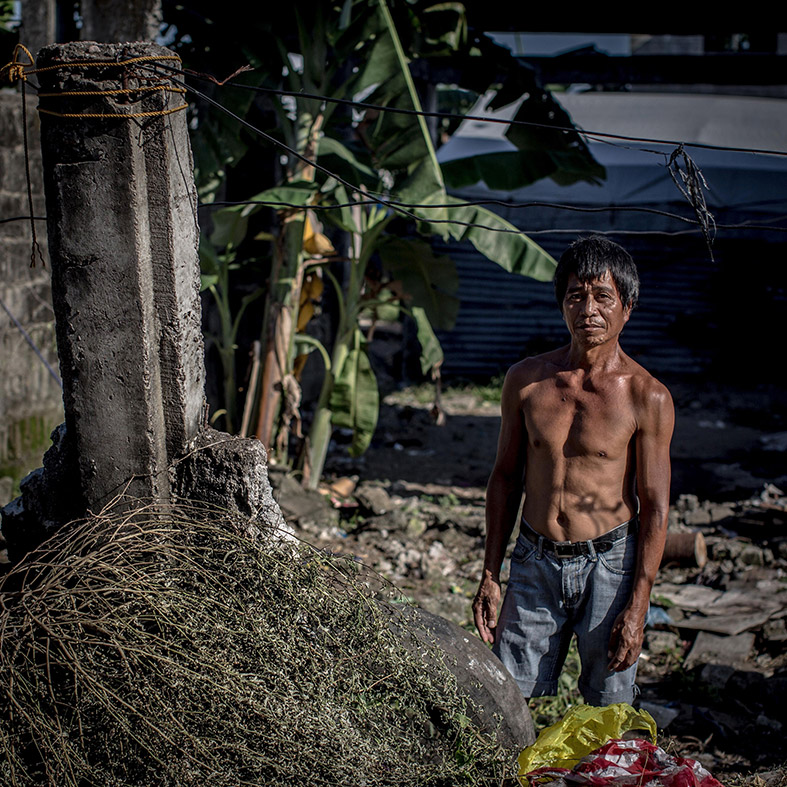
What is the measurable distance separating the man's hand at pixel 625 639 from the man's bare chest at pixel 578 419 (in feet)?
1.82

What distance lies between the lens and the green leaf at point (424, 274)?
585cm

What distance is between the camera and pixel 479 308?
37.8 ft

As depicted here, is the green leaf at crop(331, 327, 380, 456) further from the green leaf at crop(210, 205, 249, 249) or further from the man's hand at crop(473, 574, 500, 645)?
the man's hand at crop(473, 574, 500, 645)

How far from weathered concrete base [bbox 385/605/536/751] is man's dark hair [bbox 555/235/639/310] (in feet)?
4.16

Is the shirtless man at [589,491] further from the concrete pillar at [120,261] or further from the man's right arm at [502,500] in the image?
the concrete pillar at [120,261]

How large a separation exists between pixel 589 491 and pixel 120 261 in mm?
1779

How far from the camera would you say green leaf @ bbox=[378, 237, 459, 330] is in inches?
230

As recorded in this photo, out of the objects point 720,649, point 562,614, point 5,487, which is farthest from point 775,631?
point 5,487

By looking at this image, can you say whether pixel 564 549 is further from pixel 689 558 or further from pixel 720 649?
pixel 689 558

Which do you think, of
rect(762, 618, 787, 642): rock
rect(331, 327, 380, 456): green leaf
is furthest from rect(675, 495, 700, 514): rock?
rect(331, 327, 380, 456): green leaf

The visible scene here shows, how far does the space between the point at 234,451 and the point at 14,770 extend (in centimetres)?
110

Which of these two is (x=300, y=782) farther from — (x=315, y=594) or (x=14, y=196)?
(x=14, y=196)

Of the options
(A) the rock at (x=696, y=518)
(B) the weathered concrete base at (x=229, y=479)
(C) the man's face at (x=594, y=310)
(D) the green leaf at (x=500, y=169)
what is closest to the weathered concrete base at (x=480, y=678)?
(B) the weathered concrete base at (x=229, y=479)

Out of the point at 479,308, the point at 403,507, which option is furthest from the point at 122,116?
the point at 479,308
